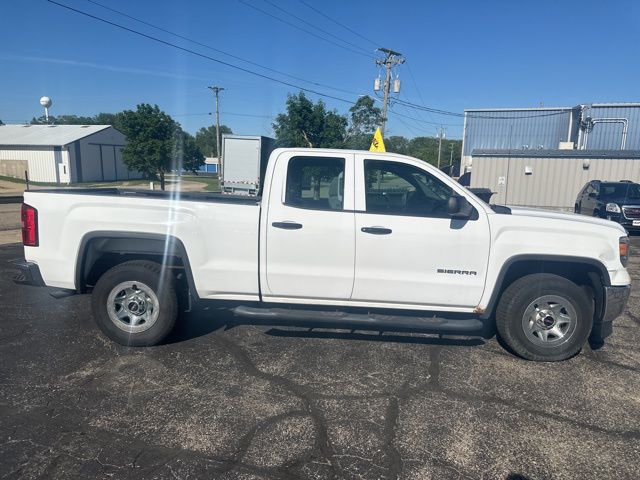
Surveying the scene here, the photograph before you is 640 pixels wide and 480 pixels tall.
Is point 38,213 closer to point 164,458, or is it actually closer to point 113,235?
point 113,235

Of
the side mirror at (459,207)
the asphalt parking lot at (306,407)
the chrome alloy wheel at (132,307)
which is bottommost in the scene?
the asphalt parking lot at (306,407)

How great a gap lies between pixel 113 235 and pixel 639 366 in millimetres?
5240

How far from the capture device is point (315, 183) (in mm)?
4805

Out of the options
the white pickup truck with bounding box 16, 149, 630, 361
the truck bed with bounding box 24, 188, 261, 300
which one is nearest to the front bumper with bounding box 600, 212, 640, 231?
the white pickup truck with bounding box 16, 149, 630, 361

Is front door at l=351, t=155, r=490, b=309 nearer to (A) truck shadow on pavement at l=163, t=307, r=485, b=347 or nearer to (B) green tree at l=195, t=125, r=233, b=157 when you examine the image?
(A) truck shadow on pavement at l=163, t=307, r=485, b=347

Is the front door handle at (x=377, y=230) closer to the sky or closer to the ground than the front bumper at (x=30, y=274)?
closer to the sky

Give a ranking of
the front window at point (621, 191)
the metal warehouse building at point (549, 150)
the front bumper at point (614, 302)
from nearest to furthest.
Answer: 1. the front bumper at point (614, 302)
2. the front window at point (621, 191)
3. the metal warehouse building at point (549, 150)

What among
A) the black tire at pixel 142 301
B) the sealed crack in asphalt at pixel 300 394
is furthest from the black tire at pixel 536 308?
the black tire at pixel 142 301

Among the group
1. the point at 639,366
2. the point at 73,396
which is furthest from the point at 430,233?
the point at 73,396

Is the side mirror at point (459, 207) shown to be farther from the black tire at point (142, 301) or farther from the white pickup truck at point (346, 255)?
the black tire at point (142, 301)

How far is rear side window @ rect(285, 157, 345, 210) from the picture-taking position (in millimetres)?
4629

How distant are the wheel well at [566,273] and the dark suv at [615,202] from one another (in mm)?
11027

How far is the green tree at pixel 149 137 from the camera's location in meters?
30.5

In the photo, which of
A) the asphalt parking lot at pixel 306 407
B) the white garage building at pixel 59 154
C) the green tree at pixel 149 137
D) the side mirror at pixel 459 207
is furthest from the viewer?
the white garage building at pixel 59 154
